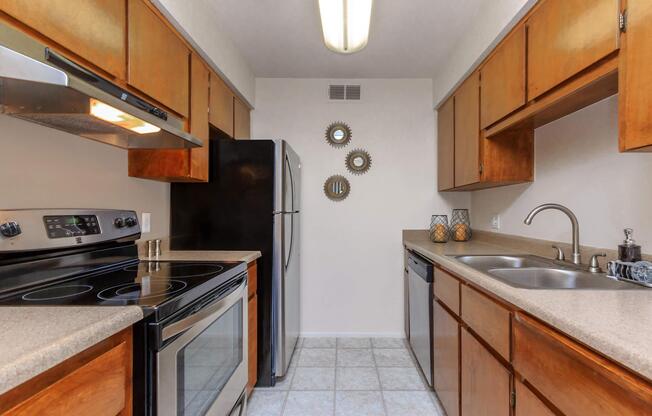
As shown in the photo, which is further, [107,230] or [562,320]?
[107,230]

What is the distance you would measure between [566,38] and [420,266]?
4.79ft

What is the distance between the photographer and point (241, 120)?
2.74 meters

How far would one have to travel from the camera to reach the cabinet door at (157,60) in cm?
139

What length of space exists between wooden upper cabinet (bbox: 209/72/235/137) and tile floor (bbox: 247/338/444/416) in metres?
1.83

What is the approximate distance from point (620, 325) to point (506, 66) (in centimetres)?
148

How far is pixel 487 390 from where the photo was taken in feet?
4.15

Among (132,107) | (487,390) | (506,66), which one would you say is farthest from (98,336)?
(506,66)

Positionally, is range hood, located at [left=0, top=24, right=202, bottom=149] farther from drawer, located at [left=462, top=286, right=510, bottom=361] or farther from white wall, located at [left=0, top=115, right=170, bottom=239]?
Answer: drawer, located at [left=462, top=286, right=510, bottom=361]

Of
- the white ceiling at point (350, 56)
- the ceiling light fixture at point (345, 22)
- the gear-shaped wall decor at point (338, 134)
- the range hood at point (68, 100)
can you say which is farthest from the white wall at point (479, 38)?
the range hood at point (68, 100)

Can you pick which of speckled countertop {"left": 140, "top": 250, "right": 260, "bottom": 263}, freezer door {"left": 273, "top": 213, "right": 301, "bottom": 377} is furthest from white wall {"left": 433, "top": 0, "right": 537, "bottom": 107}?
speckled countertop {"left": 140, "top": 250, "right": 260, "bottom": 263}

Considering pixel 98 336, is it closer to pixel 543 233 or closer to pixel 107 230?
pixel 107 230

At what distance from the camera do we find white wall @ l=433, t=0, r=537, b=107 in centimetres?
165

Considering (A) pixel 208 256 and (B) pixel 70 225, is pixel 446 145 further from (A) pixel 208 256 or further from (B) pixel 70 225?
A: (B) pixel 70 225

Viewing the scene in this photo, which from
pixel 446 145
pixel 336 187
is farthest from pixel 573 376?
pixel 336 187
